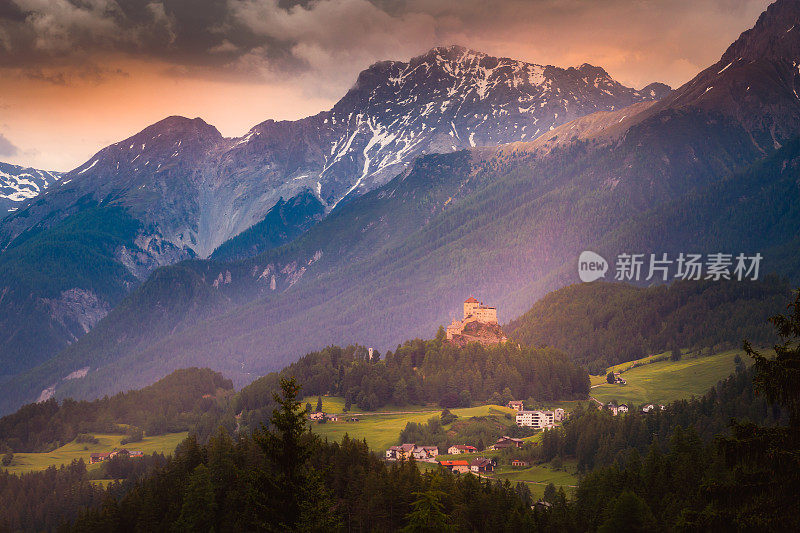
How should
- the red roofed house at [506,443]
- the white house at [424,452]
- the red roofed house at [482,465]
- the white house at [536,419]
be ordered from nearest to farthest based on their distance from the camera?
the red roofed house at [482,465]
the white house at [424,452]
the red roofed house at [506,443]
the white house at [536,419]

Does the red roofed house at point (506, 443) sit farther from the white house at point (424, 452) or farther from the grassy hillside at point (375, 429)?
the grassy hillside at point (375, 429)

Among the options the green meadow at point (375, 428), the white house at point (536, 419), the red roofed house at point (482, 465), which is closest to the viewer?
the red roofed house at point (482, 465)

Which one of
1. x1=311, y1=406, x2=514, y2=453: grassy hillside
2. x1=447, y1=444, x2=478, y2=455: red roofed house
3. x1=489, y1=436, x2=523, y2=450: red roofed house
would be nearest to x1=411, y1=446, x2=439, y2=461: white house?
x1=447, y1=444, x2=478, y2=455: red roofed house

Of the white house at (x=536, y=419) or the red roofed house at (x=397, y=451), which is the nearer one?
the red roofed house at (x=397, y=451)

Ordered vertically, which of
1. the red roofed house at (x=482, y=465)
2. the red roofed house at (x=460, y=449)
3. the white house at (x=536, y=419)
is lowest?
the red roofed house at (x=482, y=465)

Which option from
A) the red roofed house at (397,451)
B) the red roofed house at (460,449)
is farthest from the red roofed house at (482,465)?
the red roofed house at (460,449)

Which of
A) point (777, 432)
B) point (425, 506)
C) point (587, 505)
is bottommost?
point (587, 505)

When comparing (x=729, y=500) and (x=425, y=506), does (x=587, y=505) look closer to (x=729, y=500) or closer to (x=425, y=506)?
(x=425, y=506)

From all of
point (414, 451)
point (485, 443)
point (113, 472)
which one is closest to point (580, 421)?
point (485, 443)

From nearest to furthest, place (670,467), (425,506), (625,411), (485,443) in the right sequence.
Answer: (425,506) < (670,467) < (485,443) < (625,411)

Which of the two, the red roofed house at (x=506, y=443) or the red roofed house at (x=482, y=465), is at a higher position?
the red roofed house at (x=506, y=443)

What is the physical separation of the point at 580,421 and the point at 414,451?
3341 centimetres

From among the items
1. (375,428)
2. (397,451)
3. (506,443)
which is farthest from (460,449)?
(375,428)

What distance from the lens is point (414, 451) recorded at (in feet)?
529
